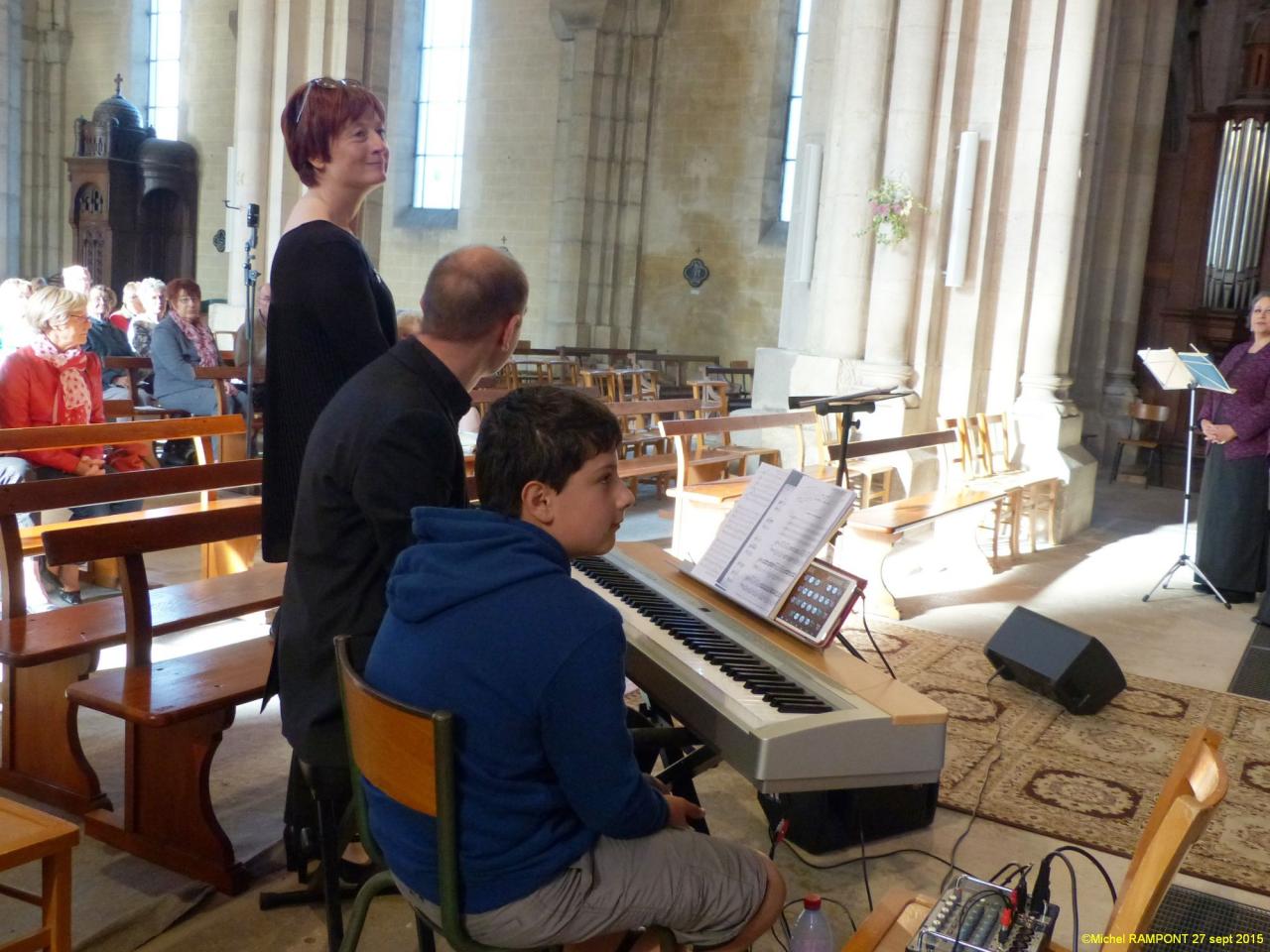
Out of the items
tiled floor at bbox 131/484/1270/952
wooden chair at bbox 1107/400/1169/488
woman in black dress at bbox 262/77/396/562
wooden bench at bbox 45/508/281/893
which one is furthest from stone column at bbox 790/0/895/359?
woman in black dress at bbox 262/77/396/562

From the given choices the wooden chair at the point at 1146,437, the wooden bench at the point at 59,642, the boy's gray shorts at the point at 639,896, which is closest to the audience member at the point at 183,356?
the wooden bench at the point at 59,642

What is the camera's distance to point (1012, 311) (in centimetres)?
839

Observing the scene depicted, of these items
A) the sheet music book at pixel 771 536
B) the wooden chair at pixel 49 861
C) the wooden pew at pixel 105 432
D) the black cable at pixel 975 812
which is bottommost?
the black cable at pixel 975 812

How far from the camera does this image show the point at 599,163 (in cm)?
1532

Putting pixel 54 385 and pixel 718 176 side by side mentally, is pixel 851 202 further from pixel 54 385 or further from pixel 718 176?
pixel 718 176

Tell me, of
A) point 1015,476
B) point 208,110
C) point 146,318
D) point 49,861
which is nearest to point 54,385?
point 49,861

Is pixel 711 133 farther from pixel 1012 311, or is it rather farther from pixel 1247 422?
pixel 1247 422

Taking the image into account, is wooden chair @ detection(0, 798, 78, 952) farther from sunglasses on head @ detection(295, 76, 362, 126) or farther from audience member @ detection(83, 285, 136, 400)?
audience member @ detection(83, 285, 136, 400)

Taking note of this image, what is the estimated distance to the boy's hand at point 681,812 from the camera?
6.40ft

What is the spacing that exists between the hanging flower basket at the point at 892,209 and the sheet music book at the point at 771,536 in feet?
17.9

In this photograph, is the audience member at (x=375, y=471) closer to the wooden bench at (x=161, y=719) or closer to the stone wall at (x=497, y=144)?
the wooden bench at (x=161, y=719)

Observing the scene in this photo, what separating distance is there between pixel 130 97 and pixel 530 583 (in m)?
19.3

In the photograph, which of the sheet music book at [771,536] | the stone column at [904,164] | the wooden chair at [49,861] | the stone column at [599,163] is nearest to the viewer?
the wooden chair at [49,861]

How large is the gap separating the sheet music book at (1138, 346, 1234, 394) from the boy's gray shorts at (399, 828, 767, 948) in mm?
4921
